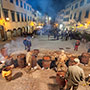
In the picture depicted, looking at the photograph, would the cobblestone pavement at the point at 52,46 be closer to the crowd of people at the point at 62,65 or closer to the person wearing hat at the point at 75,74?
the crowd of people at the point at 62,65

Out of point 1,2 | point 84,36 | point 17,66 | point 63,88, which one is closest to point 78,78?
point 63,88

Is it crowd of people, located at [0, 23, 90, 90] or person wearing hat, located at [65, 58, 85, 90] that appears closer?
person wearing hat, located at [65, 58, 85, 90]

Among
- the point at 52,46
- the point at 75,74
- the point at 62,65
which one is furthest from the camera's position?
the point at 52,46

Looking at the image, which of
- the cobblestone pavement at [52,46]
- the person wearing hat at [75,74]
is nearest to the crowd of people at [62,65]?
the person wearing hat at [75,74]

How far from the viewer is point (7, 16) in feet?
52.5

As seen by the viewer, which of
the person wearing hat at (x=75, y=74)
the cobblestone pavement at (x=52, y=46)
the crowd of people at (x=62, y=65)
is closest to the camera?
the person wearing hat at (x=75, y=74)

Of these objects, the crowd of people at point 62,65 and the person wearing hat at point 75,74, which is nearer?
the person wearing hat at point 75,74

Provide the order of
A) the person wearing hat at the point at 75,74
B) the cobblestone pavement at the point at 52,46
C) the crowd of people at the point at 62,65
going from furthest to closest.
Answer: the cobblestone pavement at the point at 52,46, the crowd of people at the point at 62,65, the person wearing hat at the point at 75,74

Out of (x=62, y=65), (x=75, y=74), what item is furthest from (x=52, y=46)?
(x=75, y=74)

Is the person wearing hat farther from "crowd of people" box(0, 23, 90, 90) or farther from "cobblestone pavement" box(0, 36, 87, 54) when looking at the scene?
"cobblestone pavement" box(0, 36, 87, 54)

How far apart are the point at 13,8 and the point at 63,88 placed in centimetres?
2014

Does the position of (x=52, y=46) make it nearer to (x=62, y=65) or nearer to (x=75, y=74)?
(x=62, y=65)

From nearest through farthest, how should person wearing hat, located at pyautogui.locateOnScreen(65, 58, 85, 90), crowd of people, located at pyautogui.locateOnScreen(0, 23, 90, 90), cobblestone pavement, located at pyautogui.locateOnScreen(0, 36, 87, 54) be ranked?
person wearing hat, located at pyautogui.locateOnScreen(65, 58, 85, 90)
crowd of people, located at pyautogui.locateOnScreen(0, 23, 90, 90)
cobblestone pavement, located at pyautogui.locateOnScreen(0, 36, 87, 54)

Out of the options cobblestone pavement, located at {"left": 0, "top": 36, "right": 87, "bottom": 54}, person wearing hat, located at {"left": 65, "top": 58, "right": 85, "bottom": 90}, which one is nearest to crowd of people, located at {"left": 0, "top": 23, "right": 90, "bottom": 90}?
person wearing hat, located at {"left": 65, "top": 58, "right": 85, "bottom": 90}
